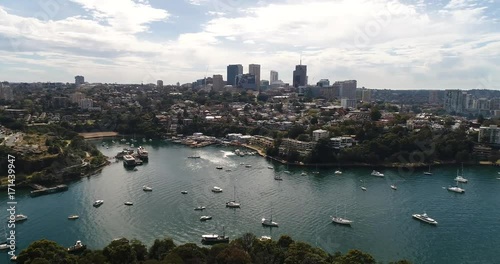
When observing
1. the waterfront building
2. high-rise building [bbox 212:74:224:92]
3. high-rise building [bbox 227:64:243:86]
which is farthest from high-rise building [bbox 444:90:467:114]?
high-rise building [bbox 227:64:243:86]

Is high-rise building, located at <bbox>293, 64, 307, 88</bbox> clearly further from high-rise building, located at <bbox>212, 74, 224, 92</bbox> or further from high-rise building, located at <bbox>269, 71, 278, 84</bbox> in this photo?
high-rise building, located at <bbox>269, 71, 278, 84</bbox>

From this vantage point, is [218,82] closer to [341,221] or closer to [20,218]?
[20,218]

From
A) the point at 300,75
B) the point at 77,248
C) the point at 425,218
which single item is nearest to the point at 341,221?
the point at 425,218

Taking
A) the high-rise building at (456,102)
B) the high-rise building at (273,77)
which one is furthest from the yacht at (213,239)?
the high-rise building at (273,77)

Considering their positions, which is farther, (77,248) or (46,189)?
(46,189)

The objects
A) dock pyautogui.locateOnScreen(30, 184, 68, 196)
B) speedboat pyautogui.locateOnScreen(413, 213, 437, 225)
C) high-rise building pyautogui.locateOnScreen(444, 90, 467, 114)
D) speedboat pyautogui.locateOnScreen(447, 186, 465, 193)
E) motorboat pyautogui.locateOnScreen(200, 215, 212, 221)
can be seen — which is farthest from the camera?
high-rise building pyautogui.locateOnScreen(444, 90, 467, 114)

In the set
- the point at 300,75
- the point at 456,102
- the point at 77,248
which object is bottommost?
the point at 77,248

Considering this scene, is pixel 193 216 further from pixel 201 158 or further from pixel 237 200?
pixel 201 158

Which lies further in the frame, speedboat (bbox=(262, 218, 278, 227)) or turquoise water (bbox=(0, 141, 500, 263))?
speedboat (bbox=(262, 218, 278, 227))

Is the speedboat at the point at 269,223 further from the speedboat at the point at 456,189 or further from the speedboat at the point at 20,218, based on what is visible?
the speedboat at the point at 456,189
